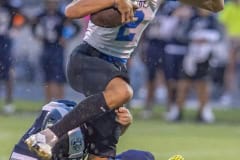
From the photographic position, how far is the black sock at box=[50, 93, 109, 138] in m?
7.00

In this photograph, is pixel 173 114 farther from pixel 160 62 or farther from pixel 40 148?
pixel 40 148

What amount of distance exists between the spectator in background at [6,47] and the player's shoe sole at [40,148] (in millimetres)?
8281

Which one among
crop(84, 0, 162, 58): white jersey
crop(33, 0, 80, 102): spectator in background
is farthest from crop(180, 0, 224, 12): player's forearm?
crop(33, 0, 80, 102): spectator in background

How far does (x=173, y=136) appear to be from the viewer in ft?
42.7

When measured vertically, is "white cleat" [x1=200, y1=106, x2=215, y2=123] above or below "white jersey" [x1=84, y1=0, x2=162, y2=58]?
below

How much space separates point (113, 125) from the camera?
7.30m

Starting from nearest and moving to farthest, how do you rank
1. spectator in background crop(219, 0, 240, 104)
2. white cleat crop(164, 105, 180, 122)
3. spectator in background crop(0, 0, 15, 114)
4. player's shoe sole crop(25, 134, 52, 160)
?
player's shoe sole crop(25, 134, 52, 160)
spectator in background crop(0, 0, 15, 114)
white cleat crop(164, 105, 180, 122)
spectator in background crop(219, 0, 240, 104)

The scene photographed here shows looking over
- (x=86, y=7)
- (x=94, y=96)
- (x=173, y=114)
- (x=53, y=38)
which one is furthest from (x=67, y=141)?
(x=173, y=114)

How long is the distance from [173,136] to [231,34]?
5.81 m

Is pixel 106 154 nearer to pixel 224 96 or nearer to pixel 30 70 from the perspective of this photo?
pixel 224 96

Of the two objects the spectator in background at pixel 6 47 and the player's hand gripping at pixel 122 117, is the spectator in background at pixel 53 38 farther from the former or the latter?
the player's hand gripping at pixel 122 117

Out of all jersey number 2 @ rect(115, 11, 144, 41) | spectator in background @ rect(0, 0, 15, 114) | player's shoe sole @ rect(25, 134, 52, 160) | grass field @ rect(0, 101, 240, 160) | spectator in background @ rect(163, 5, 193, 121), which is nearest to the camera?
player's shoe sole @ rect(25, 134, 52, 160)

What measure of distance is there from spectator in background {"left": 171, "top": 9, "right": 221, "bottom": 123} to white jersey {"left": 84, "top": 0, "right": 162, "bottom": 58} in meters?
7.89

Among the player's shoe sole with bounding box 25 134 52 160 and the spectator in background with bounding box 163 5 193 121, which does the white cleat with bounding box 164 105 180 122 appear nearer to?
the spectator in background with bounding box 163 5 193 121
